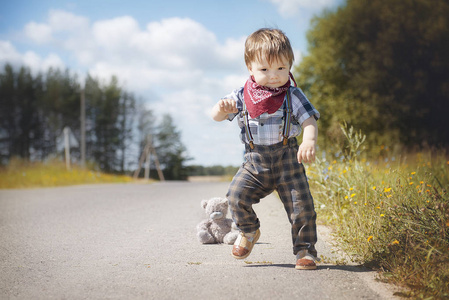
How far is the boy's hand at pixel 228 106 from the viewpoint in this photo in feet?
11.3

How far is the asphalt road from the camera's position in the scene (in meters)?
2.86

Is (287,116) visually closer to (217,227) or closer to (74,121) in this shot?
(217,227)

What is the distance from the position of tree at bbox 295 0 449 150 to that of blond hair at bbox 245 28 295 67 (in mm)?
13520

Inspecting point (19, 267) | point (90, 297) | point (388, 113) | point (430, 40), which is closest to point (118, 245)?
point (19, 267)

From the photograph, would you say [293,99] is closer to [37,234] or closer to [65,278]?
[65,278]

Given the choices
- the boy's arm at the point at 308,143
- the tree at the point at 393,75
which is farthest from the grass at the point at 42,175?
the boy's arm at the point at 308,143

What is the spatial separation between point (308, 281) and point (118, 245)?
7.28 feet

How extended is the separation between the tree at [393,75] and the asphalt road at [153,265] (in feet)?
38.4

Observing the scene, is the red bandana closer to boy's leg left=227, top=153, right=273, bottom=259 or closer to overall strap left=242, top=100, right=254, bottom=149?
overall strap left=242, top=100, right=254, bottom=149

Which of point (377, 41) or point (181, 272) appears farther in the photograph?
point (377, 41)

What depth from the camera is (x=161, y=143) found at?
45656 millimetres

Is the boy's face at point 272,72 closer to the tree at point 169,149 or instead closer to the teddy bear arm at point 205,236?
the teddy bear arm at point 205,236

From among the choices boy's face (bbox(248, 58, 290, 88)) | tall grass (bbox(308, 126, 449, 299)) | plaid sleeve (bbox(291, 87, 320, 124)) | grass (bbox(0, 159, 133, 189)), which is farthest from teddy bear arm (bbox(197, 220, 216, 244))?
grass (bbox(0, 159, 133, 189))

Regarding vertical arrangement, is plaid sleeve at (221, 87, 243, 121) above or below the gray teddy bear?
above
